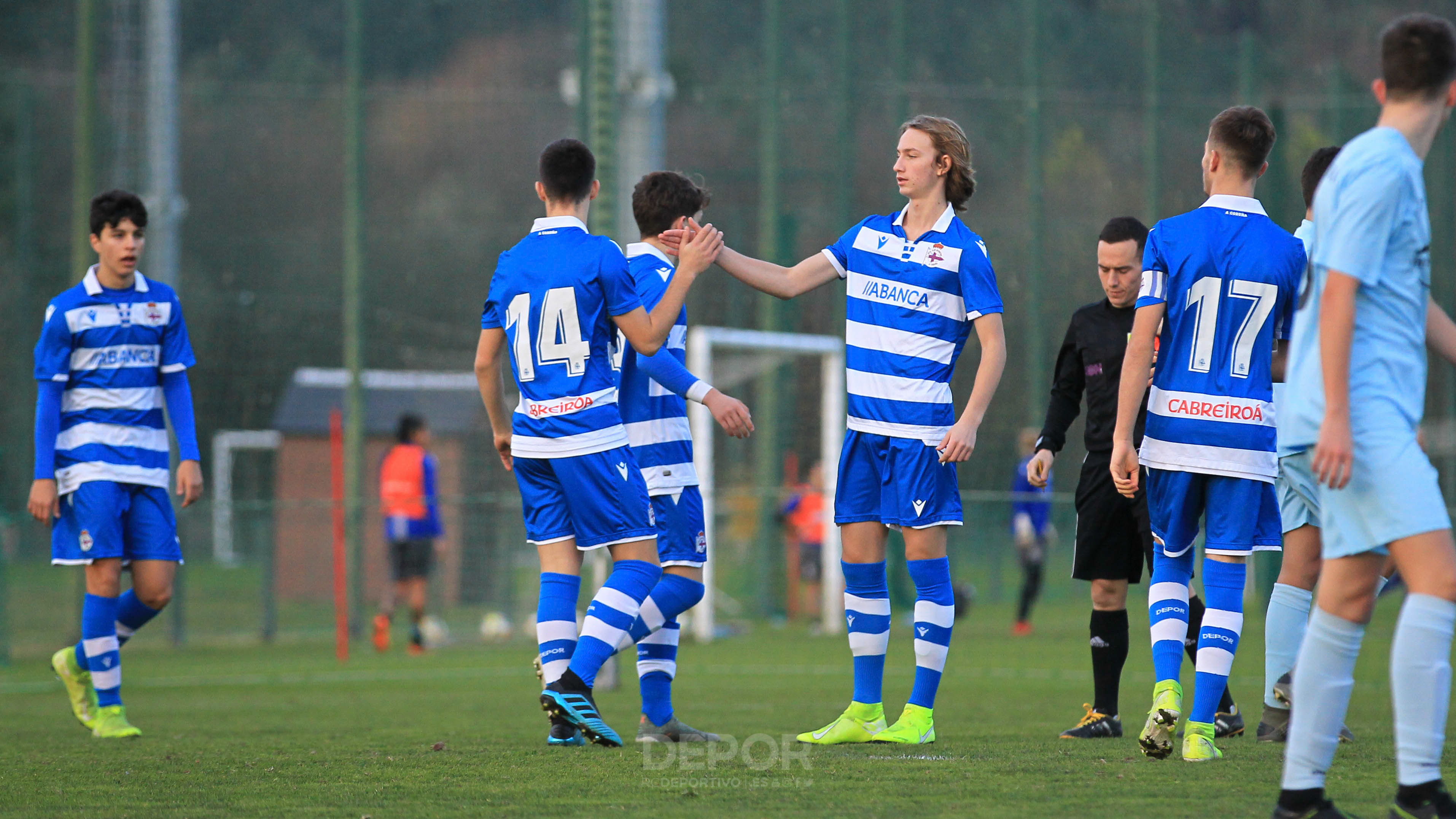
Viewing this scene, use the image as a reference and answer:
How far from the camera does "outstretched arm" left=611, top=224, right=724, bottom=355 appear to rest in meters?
4.94

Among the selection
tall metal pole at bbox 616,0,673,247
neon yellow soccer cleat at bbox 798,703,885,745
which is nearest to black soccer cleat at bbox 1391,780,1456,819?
neon yellow soccer cleat at bbox 798,703,885,745

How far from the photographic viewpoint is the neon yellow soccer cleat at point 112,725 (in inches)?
241

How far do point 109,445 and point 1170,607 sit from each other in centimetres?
426

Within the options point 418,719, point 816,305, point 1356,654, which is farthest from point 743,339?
point 1356,654

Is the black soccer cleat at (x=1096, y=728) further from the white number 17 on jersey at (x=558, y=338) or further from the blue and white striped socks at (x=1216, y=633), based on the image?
the white number 17 on jersey at (x=558, y=338)

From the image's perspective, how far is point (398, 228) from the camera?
17172 millimetres

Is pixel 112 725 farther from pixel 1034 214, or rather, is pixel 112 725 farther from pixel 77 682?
pixel 1034 214

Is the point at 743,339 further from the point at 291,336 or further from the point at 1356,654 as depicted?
the point at 1356,654

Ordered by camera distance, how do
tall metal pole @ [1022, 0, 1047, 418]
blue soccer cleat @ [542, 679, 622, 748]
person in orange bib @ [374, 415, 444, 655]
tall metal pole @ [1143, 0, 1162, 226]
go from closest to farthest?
1. blue soccer cleat @ [542, 679, 622, 748]
2. person in orange bib @ [374, 415, 444, 655]
3. tall metal pole @ [1022, 0, 1047, 418]
4. tall metal pole @ [1143, 0, 1162, 226]

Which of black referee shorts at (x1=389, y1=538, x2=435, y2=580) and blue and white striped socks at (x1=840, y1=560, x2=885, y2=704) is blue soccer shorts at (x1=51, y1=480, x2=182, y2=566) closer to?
blue and white striped socks at (x1=840, y1=560, x2=885, y2=704)

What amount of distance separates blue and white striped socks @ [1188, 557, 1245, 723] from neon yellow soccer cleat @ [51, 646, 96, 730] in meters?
4.49

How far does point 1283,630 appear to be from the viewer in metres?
5.06

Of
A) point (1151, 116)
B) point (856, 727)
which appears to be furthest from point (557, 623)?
point (1151, 116)

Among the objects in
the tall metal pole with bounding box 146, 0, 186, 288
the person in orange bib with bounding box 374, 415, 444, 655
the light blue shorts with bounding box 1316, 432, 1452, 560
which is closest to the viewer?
the light blue shorts with bounding box 1316, 432, 1452, 560
